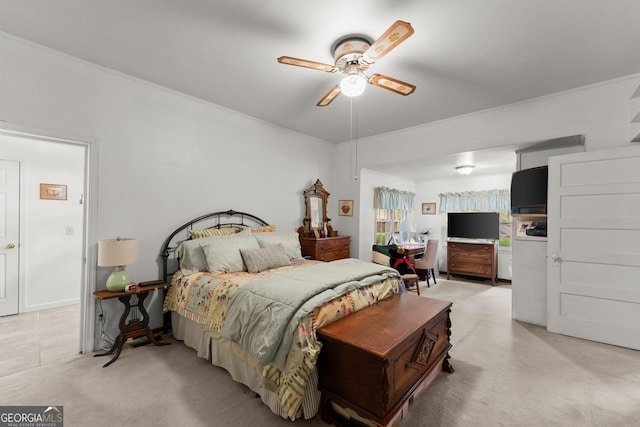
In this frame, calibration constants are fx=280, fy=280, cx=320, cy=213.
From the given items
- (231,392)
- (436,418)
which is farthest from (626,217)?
(231,392)

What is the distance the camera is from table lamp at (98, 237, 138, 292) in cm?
255

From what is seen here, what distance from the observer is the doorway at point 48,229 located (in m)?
3.78

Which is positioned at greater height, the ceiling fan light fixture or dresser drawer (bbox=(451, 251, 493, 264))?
the ceiling fan light fixture

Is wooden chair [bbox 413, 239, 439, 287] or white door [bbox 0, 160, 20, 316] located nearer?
white door [bbox 0, 160, 20, 316]

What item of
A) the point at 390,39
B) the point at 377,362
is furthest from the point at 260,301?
the point at 390,39

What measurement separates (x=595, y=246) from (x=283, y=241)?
3556 mm

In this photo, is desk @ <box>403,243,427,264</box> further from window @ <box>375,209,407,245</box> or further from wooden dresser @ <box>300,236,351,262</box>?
wooden dresser @ <box>300,236,351,262</box>

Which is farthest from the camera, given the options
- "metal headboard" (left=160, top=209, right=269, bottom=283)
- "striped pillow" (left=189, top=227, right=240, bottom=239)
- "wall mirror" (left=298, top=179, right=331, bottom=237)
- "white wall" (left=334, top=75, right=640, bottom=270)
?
"wall mirror" (left=298, top=179, right=331, bottom=237)

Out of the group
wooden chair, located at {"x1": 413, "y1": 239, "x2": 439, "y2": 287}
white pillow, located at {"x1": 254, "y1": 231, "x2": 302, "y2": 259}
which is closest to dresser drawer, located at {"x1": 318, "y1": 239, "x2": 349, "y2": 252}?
white pillow, located at {"x1": 254, "y1": 231, "x2": 302, "y2": 259}

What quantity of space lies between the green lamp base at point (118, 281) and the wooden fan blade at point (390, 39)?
9.55 ft

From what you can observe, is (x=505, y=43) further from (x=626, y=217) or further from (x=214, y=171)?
(x=214, y=171)

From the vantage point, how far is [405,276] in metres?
4.53

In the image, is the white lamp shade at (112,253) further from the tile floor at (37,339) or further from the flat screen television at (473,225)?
the flat screen television at (473,225)

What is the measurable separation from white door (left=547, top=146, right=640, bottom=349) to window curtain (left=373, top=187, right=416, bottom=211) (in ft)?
9.35
